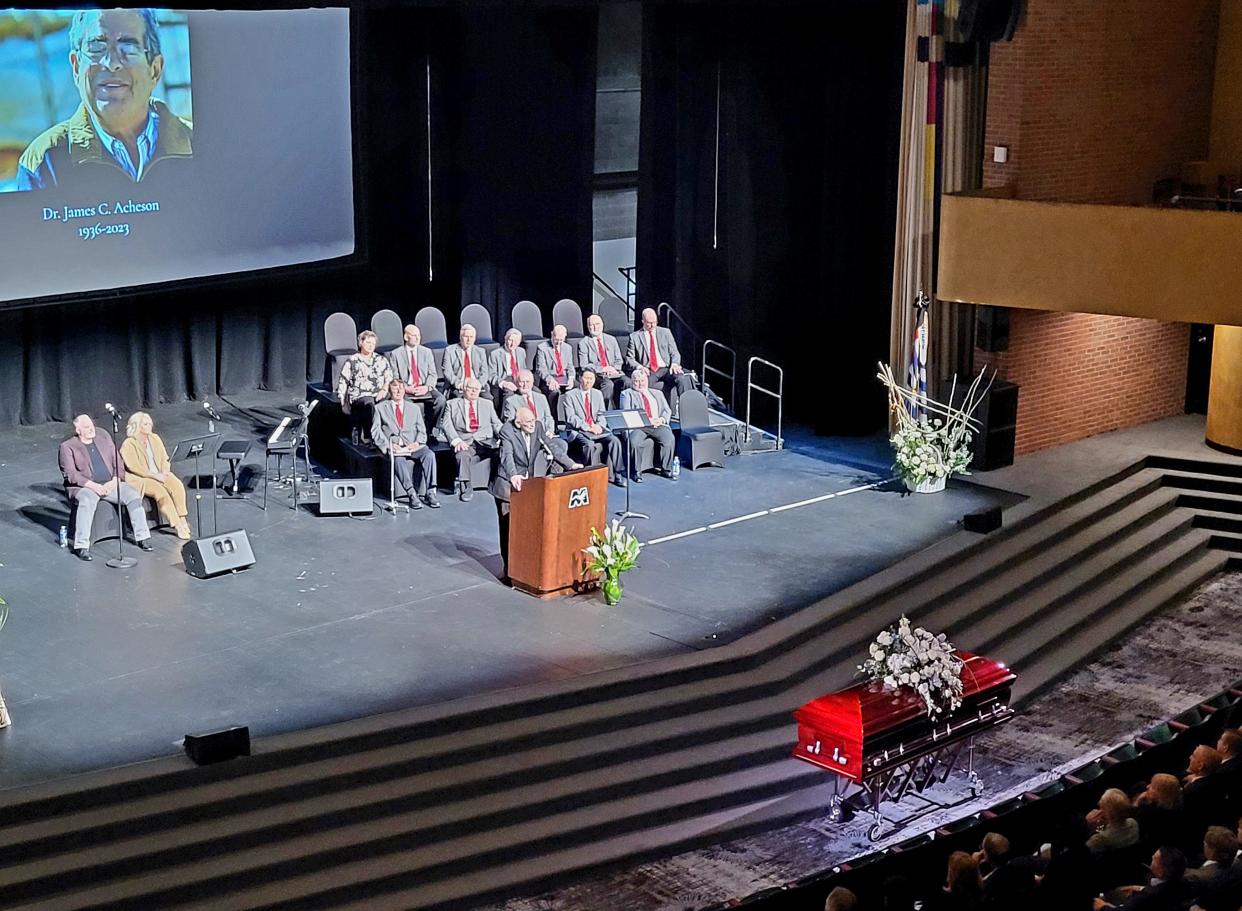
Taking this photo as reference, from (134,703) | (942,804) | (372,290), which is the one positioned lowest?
(942,804)

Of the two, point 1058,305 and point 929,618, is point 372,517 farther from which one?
point 1058,305

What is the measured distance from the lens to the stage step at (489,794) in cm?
839

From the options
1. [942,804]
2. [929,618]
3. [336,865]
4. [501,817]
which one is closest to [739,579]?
[929,618]

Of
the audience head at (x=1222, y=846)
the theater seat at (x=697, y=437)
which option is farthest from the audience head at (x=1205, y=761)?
the theater seat at (x=697, y=437)

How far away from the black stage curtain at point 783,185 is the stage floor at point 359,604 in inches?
72.8

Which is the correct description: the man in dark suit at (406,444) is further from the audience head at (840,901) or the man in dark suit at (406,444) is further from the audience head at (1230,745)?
the audience head at (840,901)

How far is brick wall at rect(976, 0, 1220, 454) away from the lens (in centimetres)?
1434

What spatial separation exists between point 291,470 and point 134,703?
4.49 m

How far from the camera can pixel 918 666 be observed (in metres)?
9.48

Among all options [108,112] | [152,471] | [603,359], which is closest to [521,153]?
[603,359]

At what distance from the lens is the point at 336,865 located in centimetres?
874

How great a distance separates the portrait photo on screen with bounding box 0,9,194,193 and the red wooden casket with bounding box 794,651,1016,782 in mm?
6957

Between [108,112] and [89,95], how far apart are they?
0.20 meters

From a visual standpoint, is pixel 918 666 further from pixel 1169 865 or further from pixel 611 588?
pixel 1169 865
